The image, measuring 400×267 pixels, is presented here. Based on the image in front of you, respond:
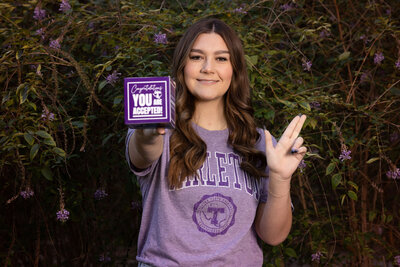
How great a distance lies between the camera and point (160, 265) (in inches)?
73.8

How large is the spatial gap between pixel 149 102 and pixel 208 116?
2.33 ft

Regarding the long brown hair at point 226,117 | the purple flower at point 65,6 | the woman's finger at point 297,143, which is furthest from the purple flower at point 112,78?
the woman's finger at point 297,143

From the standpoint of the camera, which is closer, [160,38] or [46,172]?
[46,172]

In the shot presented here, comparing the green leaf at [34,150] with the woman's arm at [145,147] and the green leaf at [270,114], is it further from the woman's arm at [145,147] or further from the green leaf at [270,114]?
the green leaf at [270,114]

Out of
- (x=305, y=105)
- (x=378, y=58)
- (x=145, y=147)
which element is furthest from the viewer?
(x=378, y=58)

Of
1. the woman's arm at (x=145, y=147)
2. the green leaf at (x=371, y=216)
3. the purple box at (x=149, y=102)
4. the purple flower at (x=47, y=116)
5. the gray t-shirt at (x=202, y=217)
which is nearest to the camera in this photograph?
the purple box at (x=149, y=102)

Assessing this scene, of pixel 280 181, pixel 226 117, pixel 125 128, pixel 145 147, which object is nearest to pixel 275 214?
pixel 280 181

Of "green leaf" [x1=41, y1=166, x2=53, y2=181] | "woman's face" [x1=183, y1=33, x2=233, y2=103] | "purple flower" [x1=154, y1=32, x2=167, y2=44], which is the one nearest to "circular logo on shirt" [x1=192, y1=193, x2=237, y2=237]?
"woman's face" [x1=183, y1=33, x2=233, y2=103]

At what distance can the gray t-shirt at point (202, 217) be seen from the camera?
1883 millimetres

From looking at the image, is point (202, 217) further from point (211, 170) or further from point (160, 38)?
point (160, 38)

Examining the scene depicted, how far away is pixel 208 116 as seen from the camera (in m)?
2.14

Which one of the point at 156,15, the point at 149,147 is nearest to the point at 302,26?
the point at 156,15

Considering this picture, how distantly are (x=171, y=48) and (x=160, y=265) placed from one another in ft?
3.76

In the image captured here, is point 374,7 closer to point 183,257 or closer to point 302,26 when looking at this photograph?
point 302,26
